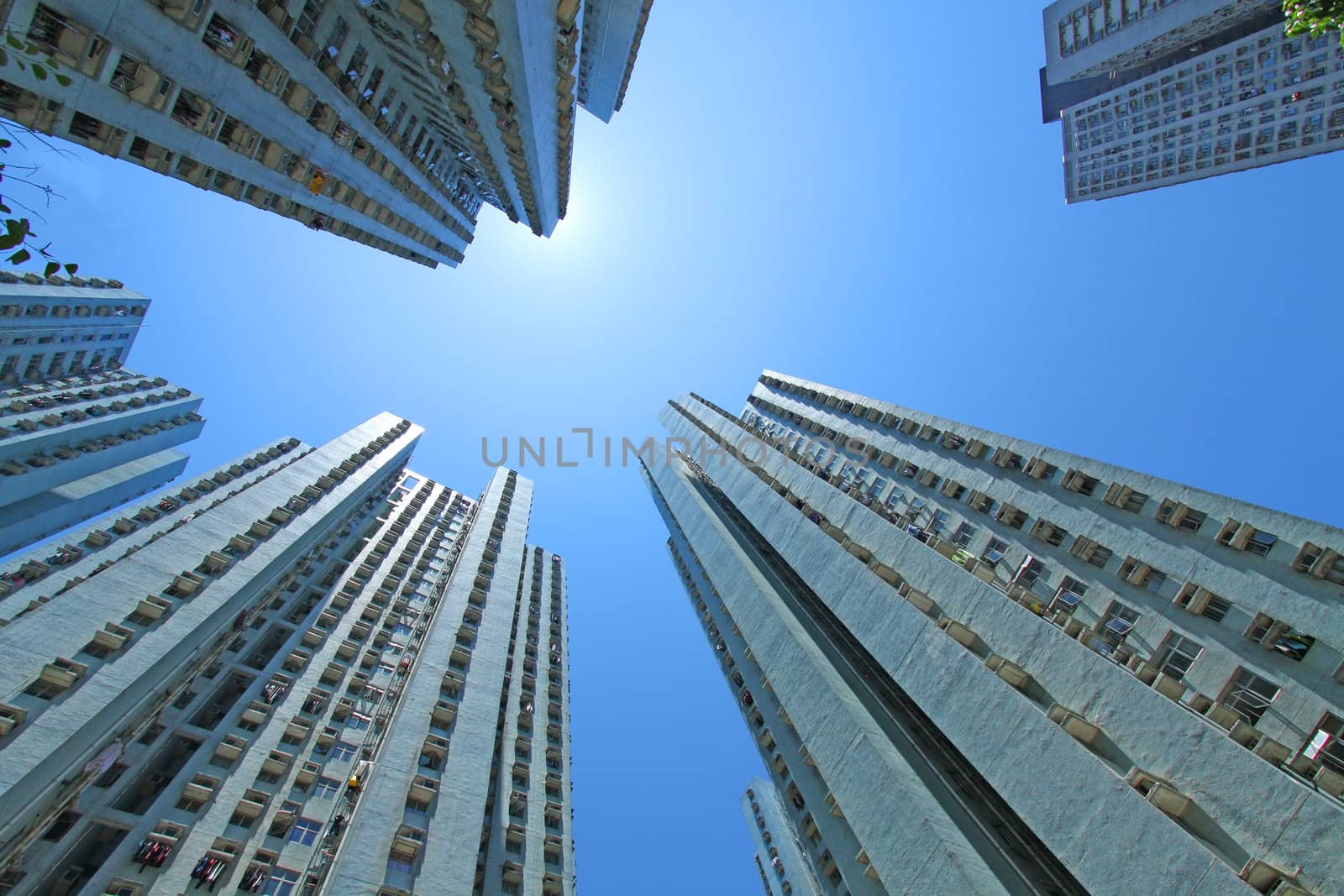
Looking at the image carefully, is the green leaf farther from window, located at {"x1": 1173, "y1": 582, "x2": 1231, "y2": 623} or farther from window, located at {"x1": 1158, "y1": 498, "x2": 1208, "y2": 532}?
window, located at {"x1": 1158, "y1": 498, "x2": 1208, "y2": 532}

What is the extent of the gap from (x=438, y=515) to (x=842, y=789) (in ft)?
161

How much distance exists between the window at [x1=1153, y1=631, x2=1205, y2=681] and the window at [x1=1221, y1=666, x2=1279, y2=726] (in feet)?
4.50

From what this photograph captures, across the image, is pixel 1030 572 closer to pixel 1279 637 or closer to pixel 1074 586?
pixel 1074 586

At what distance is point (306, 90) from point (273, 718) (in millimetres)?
28347

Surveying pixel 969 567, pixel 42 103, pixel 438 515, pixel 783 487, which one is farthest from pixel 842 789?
pixel 438 515

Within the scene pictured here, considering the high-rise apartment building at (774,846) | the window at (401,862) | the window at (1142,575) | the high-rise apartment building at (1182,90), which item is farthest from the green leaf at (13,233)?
the high-rise apartment building at (1182,90)

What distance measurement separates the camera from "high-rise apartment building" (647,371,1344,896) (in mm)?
16141

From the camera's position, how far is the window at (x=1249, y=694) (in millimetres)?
17812

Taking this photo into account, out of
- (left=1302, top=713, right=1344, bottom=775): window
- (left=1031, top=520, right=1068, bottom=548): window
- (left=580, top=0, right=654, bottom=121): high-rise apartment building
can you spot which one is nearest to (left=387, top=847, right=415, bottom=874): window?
(left=1302, top=713, right=1344, bottom=775): window

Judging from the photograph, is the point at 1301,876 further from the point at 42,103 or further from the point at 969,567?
the point at 42,103

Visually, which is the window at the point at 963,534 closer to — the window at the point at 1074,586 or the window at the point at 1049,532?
the window at the point at 1049,532

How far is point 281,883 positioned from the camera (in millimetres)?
23578

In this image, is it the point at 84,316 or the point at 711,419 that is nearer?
the point at 84,316

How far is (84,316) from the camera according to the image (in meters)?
62.2
